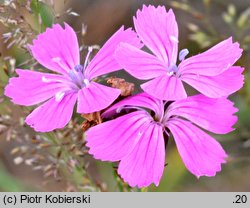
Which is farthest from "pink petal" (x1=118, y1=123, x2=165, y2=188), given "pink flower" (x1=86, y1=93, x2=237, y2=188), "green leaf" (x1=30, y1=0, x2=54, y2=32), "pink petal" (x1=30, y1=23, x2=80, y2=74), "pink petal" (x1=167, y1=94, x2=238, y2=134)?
"green leaf" (x1=30, y1=0, x2=54, y2=32)

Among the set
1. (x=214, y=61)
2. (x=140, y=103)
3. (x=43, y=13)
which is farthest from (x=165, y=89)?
(x=43, y=13)

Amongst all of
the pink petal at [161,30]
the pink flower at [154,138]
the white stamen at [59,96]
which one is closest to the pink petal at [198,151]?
the pink flower at [154,138]

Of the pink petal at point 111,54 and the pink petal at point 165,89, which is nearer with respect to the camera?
the pink petal at point 165,89

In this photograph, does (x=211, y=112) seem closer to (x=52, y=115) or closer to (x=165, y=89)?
(x=165, y=89)

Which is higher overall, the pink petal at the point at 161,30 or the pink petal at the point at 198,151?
the pink petal at the point at 161,30

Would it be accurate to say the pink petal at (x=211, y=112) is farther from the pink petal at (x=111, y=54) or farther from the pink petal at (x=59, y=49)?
the pink petal at (x=59, y=49)

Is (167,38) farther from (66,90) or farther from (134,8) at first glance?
(134,8)

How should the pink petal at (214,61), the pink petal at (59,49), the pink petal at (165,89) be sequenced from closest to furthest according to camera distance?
the pink petal at (165,89), the pink petal at (214,61), the pink petal at (59,49)
